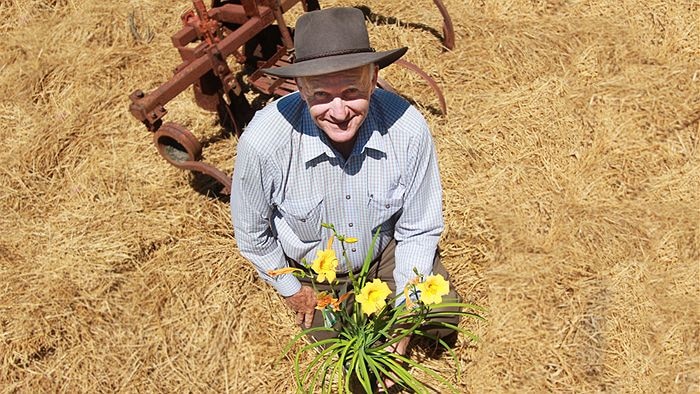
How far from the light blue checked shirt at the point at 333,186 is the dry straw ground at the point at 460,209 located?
85 centimetres

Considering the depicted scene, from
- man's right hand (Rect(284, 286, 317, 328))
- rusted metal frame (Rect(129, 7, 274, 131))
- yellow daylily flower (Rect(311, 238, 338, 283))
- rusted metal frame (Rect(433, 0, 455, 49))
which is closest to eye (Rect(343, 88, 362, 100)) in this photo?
yellow daylily flower (Rect(311, 238, 338, 283))

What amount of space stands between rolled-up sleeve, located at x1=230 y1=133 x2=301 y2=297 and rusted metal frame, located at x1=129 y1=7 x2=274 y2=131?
3.64 feet

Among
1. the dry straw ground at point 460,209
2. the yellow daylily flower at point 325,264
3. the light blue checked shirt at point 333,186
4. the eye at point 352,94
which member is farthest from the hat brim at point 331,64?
the dry straw ground at point 460,209

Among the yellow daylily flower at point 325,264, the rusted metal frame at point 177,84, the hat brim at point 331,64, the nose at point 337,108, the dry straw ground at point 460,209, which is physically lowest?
the dry straw ground at point 460,209

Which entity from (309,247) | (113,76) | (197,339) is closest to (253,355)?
(197,339)

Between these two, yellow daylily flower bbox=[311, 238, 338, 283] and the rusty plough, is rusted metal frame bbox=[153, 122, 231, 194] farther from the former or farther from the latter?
yellow daylily flower bbox=[311, 238, 338, 283]

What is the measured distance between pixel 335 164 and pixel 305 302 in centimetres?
79

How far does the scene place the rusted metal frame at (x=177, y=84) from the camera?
11.2 feet

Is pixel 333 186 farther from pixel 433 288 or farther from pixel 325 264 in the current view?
pixel 433 288

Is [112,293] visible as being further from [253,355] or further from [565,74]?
[565,74]

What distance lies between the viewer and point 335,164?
2500mm

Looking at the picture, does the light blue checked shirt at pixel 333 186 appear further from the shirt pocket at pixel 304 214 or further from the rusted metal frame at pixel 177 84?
the rusted metal frame at pixel 177 84

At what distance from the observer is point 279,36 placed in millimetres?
4352

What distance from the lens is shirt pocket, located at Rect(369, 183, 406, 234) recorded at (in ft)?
8.52
